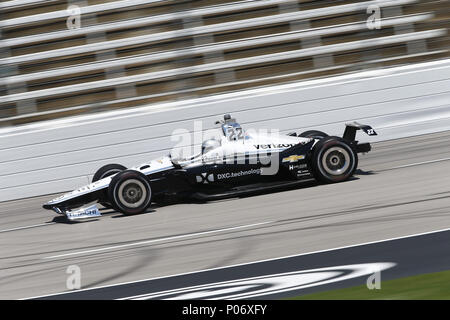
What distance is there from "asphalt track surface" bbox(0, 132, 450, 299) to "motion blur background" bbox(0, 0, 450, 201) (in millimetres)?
2417

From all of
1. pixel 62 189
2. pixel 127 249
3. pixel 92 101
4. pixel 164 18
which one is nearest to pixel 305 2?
pixel 164 18

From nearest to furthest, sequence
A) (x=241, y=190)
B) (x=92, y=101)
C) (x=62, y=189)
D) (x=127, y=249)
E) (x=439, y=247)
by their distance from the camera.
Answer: (x=439, y=247)
(x=127, y=249)
(x=241, y=190)
(x=62, y=189)
(x=92, y=101)

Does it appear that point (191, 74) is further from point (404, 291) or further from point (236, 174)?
point (404, 291)

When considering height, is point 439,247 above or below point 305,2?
below

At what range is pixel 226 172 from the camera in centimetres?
1005

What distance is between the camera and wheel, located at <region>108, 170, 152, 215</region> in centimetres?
988

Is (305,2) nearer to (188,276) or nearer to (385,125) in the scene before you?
(385,125)

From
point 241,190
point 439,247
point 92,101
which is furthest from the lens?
point 92,101

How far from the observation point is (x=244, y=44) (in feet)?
48.8

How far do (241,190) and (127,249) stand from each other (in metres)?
2.30

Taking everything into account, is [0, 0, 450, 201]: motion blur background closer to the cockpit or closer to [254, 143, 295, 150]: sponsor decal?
the cockpit

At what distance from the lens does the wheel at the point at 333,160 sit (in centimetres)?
1005

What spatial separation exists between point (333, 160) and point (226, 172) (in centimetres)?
141

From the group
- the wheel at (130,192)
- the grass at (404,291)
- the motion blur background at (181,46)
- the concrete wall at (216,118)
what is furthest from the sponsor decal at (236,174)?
the motion blur background at (181,46)
